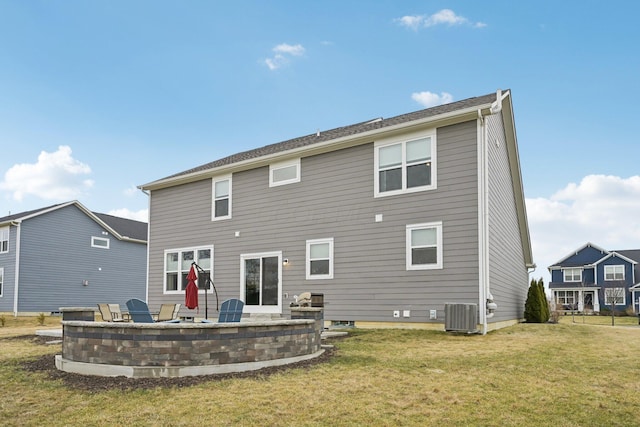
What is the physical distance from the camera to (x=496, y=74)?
1590 centimetres

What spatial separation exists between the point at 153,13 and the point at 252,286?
9501mm

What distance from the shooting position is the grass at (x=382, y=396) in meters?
5.40

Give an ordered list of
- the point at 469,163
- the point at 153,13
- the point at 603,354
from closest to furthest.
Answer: the point at 603,354
the point at 469,163
the point at 153,13

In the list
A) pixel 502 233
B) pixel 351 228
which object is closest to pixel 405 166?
pixel 351 228

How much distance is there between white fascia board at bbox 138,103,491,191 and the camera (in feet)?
40.6

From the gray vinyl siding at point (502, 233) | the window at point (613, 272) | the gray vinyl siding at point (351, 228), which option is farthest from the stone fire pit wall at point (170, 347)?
the window at point (613, 272)

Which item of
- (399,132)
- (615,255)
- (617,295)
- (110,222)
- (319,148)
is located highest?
(399,132)

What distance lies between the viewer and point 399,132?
1352 cm

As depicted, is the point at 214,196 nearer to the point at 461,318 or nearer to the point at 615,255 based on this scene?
the point at 461,318

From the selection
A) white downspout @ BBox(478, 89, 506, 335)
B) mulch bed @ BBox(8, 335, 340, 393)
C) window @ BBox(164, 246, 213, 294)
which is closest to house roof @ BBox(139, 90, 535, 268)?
white downspout @ BBox(478, 89, 506, 335)

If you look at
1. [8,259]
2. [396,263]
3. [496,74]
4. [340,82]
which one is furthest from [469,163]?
[8,259]

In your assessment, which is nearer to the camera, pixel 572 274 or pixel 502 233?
pixel 502 233

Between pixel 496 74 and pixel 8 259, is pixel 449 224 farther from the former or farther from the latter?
pixel 8 259

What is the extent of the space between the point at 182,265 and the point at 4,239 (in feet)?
48.3
